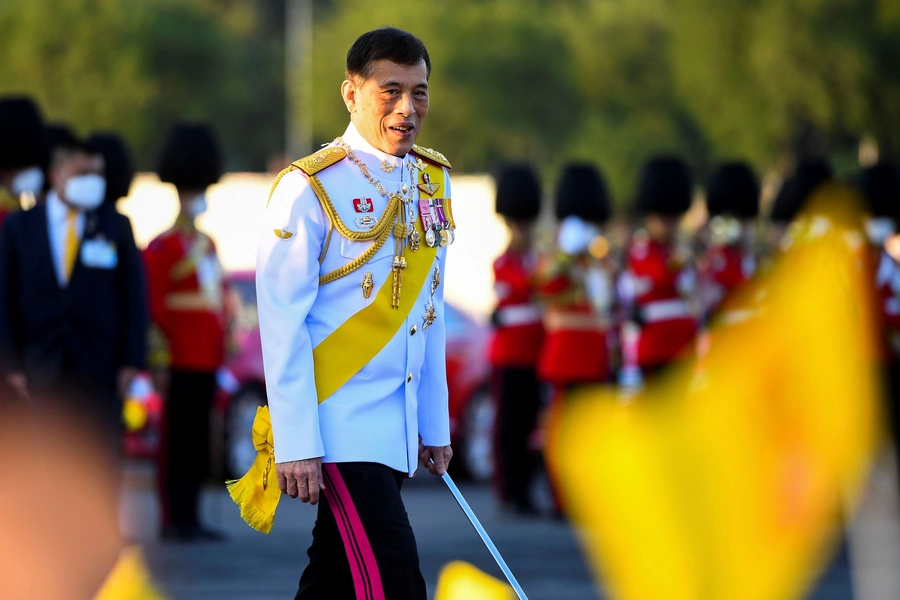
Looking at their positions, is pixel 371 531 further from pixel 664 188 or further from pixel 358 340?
pixel 664 188

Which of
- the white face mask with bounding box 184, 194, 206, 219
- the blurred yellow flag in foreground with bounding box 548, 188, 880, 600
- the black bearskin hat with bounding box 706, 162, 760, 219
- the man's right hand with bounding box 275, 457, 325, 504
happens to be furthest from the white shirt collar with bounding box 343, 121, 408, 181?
the black bearskin hat with bounding box 706, 162, 760, 219

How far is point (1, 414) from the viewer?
28.1 ft

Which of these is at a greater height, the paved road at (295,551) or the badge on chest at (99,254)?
the badge on chest at (99,254)

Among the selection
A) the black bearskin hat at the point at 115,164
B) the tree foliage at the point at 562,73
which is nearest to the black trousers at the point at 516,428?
the black bearskin hat at the point at 115,164

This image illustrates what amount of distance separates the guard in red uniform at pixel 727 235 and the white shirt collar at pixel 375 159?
7540 mm

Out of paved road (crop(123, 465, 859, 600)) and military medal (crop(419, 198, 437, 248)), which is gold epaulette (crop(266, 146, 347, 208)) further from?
paved road (crop(123, 465, 859, 600))

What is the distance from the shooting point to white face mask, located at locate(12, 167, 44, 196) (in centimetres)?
994

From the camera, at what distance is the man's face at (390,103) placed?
Result: 5367 mm

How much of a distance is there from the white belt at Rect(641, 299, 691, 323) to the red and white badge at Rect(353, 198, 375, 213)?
6977mm

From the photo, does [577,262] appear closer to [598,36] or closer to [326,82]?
[598,36]

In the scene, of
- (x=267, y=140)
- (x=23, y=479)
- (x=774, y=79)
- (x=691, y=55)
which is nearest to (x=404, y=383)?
(x=23, y=479)

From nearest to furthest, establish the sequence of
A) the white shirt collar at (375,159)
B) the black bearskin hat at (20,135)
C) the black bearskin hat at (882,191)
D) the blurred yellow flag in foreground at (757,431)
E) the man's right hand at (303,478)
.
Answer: the man's right hand at (303,478), the white shirt collar at (375,159), the black bearskin hat at (20,135), the blurred yellow flag in foreground at (757,431), the black bearskin hat at (882,191)

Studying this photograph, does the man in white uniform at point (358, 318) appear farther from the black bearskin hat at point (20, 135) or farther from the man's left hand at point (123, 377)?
the black bearskin hat at point (20, 135)

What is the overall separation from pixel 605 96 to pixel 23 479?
1506 inches
